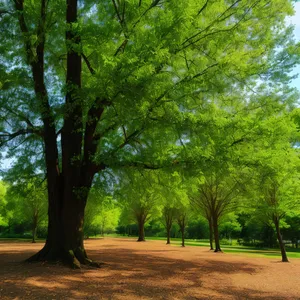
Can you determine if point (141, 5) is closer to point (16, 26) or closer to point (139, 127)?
point (139, 127)

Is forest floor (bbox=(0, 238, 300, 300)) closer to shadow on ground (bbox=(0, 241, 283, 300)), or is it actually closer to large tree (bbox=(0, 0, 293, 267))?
shadow on ground (bbox=(0, 241, 283, 300))

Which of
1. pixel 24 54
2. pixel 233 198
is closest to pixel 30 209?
pixel 233 198

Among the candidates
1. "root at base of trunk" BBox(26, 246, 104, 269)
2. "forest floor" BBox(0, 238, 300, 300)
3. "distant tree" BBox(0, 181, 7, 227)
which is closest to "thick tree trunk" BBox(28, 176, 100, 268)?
"root at base of trunk" BBox(26, 246, 104, 269)

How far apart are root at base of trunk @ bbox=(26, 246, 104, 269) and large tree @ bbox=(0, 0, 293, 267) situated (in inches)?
1.5

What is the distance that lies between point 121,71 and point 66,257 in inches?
249

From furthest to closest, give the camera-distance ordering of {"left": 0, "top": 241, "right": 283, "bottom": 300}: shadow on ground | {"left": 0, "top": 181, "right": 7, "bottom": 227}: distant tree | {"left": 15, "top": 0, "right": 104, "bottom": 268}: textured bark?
{"left": 0, "top": 181, "right": 7, "bottom": 227}: distant tree, {"left": 15, "top": 0, "right": 104, "bottom": 268}: textured bark, {"left": 0, "top": 241, "right": 283, "bottom": 300}: shadow on ground

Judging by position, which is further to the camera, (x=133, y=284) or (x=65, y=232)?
(x=65, y=232)

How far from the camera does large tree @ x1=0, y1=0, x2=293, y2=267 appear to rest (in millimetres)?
7654

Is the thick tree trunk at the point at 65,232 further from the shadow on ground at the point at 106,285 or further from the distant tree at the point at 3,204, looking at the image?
the distant tree at the point at 3,204

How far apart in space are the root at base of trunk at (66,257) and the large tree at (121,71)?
0.04 m

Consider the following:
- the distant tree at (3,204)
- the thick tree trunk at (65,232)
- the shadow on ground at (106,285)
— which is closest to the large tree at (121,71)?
the thick tree trunk at (65,232)

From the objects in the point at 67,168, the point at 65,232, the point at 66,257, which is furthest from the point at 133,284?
the point at 67,168

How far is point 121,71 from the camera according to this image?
23.7 feet

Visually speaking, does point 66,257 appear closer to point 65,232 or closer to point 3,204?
point 65,232
